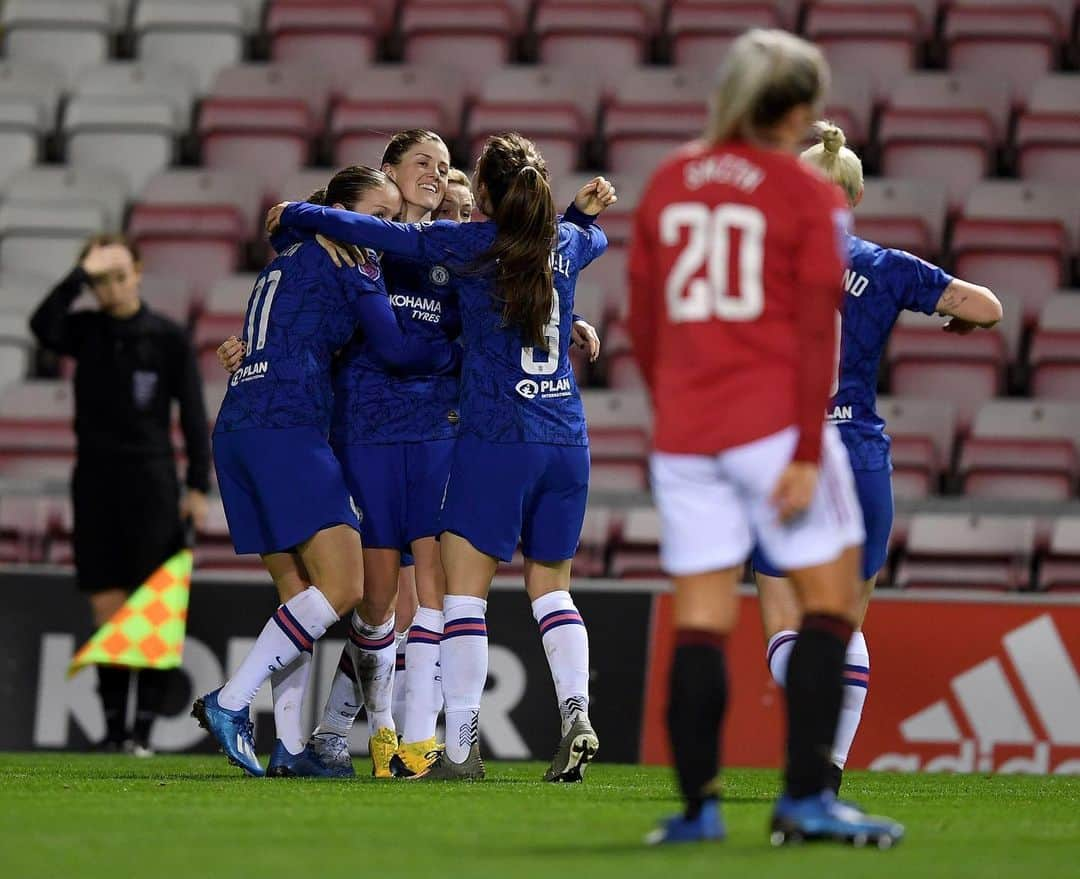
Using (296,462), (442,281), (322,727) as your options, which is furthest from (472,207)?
(322,727)

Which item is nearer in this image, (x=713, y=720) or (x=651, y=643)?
(x=713, y=720)

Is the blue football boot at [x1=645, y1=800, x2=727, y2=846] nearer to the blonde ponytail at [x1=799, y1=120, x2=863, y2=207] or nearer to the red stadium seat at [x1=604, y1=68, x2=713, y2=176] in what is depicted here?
the blonde ponytail at [x1=799, y1=120, x2=863, y2=207]

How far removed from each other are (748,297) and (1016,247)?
7389 millimetres

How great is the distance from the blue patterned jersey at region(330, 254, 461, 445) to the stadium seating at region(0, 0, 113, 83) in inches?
285

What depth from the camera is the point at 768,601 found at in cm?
551

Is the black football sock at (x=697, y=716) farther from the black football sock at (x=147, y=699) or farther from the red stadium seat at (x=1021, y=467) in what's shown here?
the red stadium seat at (x=1021, y=467)

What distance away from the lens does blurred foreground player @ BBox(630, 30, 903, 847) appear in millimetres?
A: 3756

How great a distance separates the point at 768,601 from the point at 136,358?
366 cm

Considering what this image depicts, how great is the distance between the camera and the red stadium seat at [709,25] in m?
12.3

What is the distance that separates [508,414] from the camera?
18.4 feet

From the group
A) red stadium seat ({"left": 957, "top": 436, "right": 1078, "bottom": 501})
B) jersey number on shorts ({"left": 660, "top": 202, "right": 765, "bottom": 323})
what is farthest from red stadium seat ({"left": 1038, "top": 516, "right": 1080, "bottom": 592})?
jersey number on shorts ({"left": 660, "top": 202, "right": 765, "bottom": 323})

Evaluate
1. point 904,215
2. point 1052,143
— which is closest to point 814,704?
point 904,215

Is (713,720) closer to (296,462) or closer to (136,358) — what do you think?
(296,462)

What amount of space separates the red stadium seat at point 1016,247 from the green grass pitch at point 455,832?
16.9 ft
